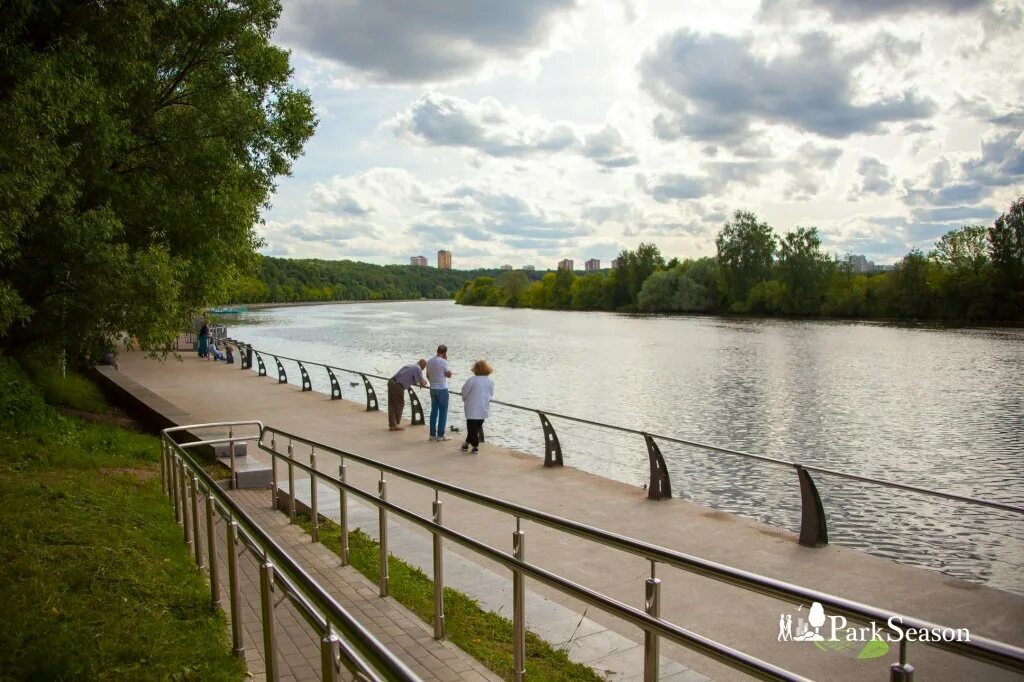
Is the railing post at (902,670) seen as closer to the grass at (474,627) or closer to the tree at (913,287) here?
the grass at (474,627)

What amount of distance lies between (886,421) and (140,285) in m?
23.7

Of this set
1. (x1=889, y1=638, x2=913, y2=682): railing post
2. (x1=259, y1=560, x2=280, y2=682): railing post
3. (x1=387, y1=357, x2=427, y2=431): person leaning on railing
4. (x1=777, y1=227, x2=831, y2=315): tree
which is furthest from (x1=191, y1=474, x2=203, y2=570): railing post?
(x1=777, y1=227, x2=831, y2=315): tree

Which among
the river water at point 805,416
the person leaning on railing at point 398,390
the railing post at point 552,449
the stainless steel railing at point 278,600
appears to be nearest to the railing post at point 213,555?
the stainless steel railing at point 278,600

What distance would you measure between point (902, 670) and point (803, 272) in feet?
371

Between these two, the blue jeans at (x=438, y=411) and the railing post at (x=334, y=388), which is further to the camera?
the railing post at (x=334, y=388)

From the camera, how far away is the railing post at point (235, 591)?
4547mm

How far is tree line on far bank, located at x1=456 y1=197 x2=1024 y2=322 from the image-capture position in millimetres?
81375

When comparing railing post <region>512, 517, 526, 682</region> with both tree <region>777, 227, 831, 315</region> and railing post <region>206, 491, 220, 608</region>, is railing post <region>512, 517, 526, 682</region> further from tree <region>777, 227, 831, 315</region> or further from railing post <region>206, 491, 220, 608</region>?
tree <region>777, 227, 831, 315</region>

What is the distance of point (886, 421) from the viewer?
88.1 ft

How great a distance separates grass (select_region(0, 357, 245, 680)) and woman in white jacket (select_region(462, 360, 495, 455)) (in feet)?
18.1

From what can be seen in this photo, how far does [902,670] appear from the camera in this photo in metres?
2.73

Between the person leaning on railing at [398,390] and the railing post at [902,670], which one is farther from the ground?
the railing post at [902,670]

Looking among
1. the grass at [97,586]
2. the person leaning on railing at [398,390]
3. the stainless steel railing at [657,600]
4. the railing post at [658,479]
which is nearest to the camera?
the stainless steel railing at [657,600]

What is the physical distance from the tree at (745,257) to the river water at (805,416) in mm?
50894
